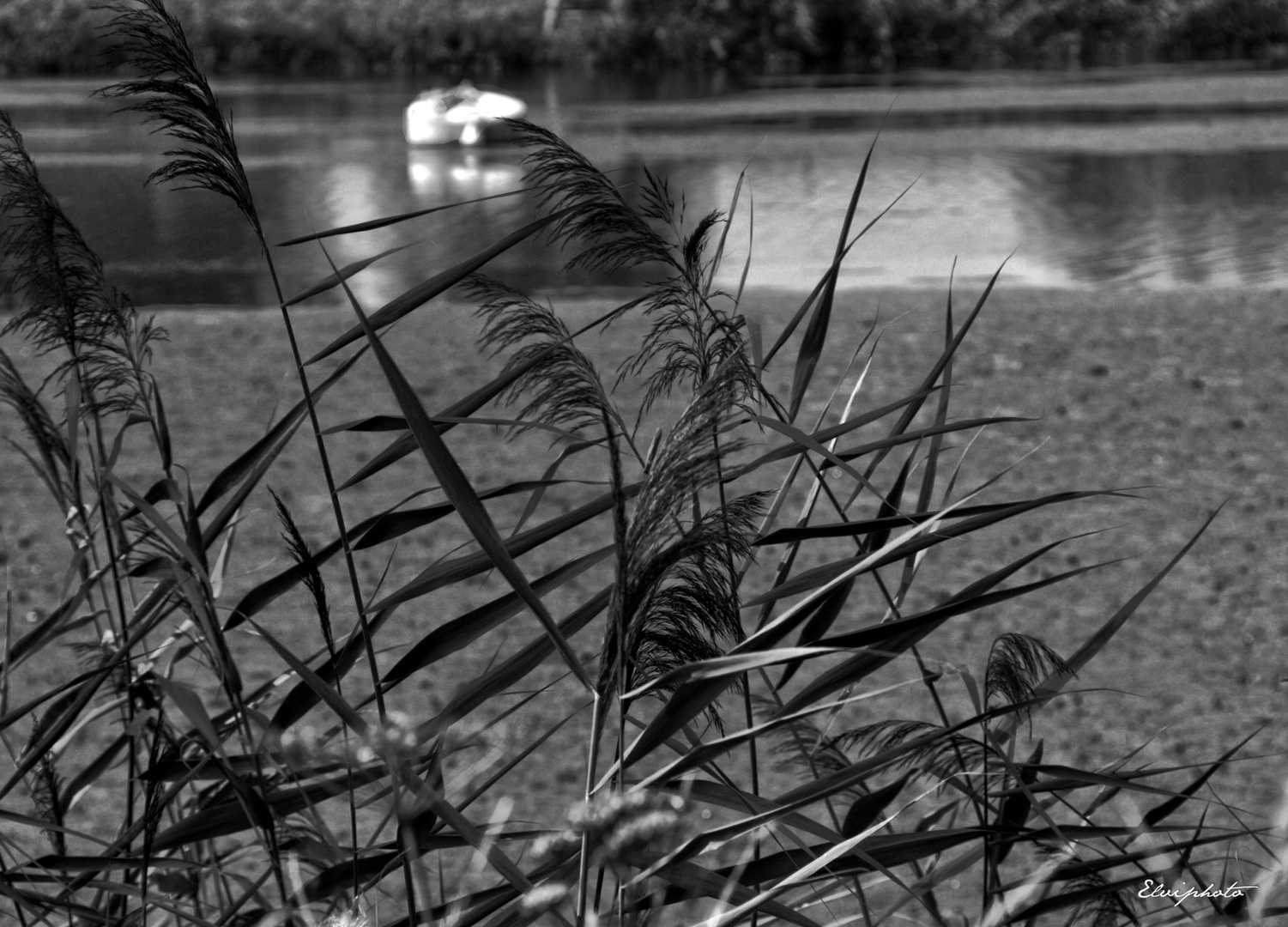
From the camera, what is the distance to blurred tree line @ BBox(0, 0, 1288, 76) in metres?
34.1

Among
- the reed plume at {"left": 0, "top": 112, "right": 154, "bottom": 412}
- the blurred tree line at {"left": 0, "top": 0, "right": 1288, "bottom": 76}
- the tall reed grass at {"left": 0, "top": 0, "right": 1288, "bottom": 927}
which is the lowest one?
the tall reed grass at {"left": 0, "top": 0, "right": 1288, "bottom": 927}

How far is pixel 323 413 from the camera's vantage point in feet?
21.7

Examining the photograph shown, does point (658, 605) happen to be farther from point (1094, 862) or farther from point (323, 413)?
point (323, 413)

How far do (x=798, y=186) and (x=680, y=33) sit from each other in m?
20.2

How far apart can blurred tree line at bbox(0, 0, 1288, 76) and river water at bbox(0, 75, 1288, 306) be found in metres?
8.94

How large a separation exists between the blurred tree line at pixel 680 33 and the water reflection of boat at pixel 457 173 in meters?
16.4

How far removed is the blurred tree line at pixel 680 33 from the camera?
1341 inches

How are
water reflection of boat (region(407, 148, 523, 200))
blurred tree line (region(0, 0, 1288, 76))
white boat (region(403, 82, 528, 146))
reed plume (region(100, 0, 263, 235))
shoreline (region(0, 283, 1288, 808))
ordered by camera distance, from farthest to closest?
blurred tree line (region(0, 0, 1288, 76)), white boat (region(403, 82, 528, 146)), water reflection of boat (region(407, 148, 523, 200)), shoreline (region(0, 283, 1288, 808)), reed plume (region(100, 0, 263, 235))

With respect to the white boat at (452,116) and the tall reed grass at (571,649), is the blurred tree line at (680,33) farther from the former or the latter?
the tall reed grass at (571,649)

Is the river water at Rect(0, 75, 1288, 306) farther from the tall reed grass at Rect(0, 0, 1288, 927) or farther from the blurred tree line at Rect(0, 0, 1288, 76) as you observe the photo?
the blurred tree line at Rect(0, 0, 1288, 76)

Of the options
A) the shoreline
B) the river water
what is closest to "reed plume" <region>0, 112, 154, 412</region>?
the shoreline

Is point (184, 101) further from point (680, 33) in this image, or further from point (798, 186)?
point (680, 33)

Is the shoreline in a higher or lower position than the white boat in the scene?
lower

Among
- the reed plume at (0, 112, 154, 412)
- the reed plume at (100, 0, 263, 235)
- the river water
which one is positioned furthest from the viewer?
the river water
